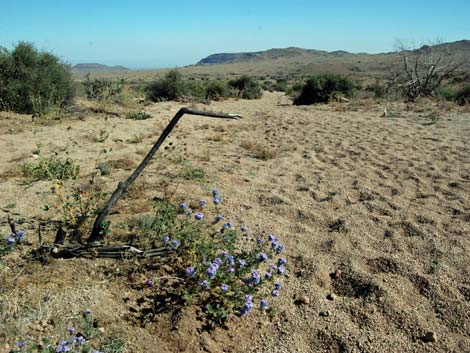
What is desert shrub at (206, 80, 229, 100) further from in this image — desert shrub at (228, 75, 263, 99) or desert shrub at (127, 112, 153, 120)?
desert shrub at (127, 112, 153, 120)

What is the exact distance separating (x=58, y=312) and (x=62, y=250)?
0.58 metres

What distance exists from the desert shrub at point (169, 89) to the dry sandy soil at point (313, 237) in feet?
21.5

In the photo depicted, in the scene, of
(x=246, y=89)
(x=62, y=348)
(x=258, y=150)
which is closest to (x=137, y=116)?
(x=258, y=150)

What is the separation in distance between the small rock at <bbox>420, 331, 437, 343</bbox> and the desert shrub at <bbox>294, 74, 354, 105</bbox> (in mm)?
11272

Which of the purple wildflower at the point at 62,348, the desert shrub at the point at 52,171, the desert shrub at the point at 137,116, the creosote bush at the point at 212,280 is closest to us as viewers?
the purple wildflower at the point at 62,348

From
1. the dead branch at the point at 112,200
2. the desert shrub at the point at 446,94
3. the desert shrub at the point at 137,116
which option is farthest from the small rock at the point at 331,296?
the desert shrub at the point at 446,94

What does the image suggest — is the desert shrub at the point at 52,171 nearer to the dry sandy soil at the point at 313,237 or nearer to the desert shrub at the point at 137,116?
the dry sandy soil at the point at 313,237

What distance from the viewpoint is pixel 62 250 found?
268 cm

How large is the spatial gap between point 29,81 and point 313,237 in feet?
24.3

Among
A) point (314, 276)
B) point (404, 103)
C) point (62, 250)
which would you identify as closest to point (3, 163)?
point (62, 250)

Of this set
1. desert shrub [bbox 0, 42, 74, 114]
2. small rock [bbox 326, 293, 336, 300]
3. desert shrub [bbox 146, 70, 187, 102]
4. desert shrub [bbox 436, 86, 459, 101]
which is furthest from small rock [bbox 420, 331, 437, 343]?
desert shrub [bbox 436, 86, 459, 101]

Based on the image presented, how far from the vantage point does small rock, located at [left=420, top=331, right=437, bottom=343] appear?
2.19 meters

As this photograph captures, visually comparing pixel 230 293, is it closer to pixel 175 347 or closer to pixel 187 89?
pixel 175 347

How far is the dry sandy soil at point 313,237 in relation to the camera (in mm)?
2209
